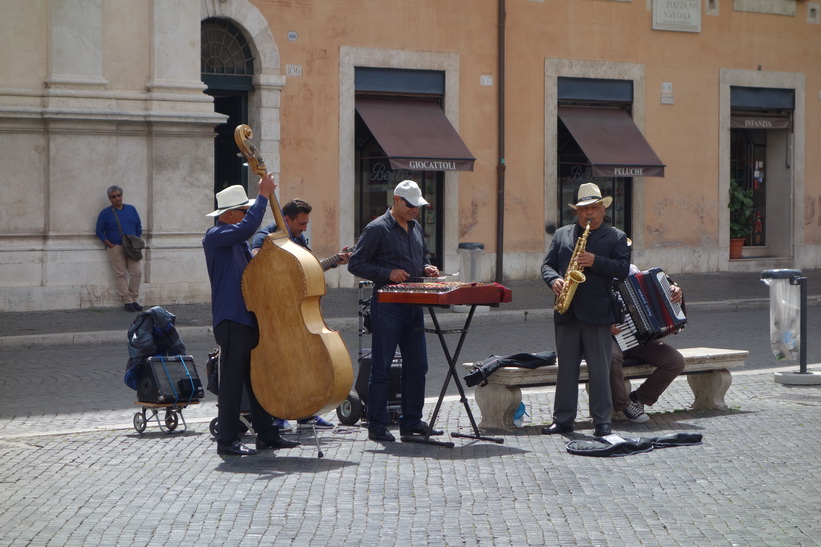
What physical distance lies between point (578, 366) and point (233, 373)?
2.38 m

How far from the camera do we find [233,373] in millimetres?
8727

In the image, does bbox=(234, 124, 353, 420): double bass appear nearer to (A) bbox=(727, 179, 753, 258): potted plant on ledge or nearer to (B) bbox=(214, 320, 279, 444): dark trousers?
(B) bbox=(214, 320, 279, 444): dark trousers

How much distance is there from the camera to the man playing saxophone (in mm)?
9211

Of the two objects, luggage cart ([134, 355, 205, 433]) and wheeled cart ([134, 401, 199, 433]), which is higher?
luggage cart ([134, 355, 205, 433])

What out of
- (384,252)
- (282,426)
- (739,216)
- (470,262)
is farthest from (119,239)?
(739,216)

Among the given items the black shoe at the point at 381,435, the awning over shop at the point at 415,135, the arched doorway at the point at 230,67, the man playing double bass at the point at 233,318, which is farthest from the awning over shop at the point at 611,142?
the man playing double bass at the point at 233,318

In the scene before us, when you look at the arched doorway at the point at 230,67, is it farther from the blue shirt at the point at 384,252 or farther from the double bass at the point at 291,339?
the double bass at the point at 291,339

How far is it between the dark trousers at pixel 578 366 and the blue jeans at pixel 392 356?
3.14ft

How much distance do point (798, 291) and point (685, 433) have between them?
3.18 metres

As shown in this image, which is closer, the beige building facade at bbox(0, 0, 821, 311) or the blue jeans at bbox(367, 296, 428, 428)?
the blue jeans at bbox(367, 296, 428, 428)

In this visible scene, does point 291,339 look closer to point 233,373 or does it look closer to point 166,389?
point 233,373

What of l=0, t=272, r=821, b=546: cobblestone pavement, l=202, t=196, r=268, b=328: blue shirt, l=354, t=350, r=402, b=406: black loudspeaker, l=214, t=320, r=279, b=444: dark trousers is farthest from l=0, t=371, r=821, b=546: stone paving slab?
l=202, t=196, r=268, b=328: blue shirt

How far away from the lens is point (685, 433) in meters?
9.02

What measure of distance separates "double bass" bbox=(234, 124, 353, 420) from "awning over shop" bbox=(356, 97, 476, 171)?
13.1m
